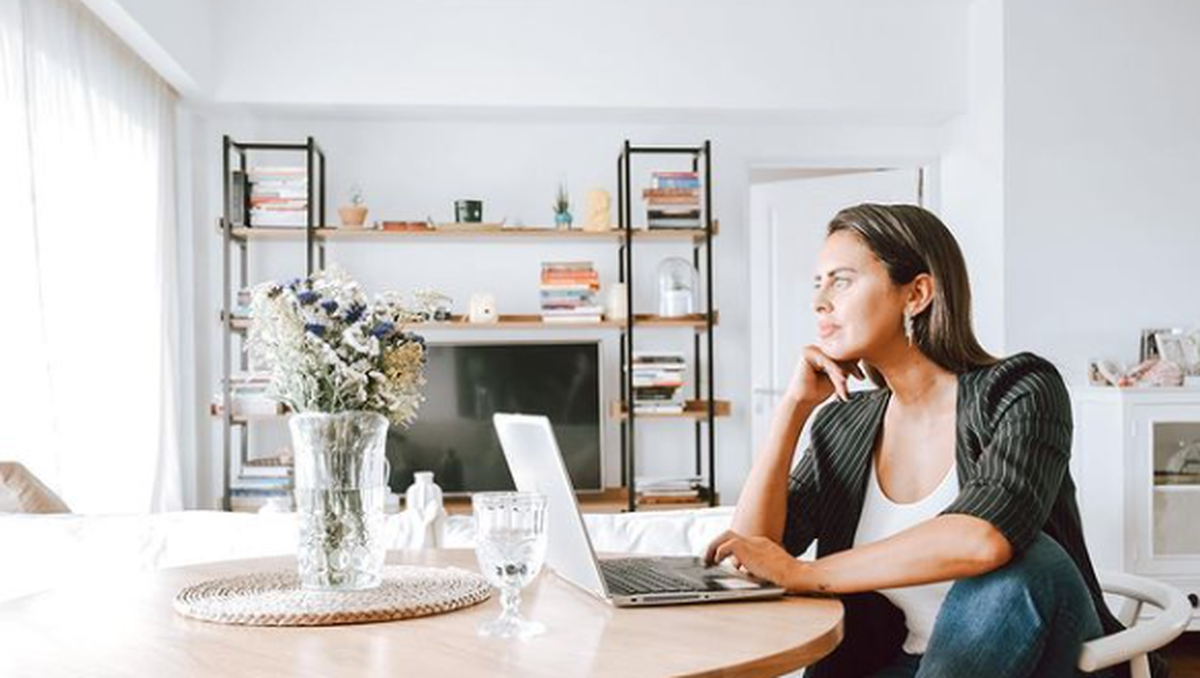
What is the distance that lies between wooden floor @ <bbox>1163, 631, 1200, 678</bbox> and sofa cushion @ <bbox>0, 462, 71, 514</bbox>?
11.1 ft

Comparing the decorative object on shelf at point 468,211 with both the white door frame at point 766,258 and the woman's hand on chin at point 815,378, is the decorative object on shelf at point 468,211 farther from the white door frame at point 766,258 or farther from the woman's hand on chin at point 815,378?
the woman's hand on chin at point 815,378

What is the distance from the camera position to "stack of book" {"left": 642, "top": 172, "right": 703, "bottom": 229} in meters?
5.39

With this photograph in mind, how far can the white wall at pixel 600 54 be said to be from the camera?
17.2ft

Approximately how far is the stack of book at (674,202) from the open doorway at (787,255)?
603 mm

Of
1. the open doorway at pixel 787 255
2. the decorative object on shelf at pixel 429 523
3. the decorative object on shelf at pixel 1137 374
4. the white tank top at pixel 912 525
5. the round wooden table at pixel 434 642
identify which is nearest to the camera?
the round wooden table at pixel 434 642

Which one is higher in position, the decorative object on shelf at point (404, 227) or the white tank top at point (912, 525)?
the decorative object on shelf at point (404, 227)

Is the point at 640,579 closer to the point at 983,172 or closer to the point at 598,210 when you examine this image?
the point at 598,210

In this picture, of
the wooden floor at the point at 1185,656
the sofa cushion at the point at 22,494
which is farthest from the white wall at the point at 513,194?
the sofa cushion at the point at 22,494

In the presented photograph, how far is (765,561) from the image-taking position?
164 cm

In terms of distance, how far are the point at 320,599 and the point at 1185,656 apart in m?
3.78

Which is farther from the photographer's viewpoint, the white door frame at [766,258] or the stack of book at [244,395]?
the white door frame at [766,258]

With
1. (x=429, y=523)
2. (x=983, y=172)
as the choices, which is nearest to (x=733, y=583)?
(x=429, y=523)

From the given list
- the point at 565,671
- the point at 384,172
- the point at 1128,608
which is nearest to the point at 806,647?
the point at 565,671

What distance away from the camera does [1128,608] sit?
6.52ft
